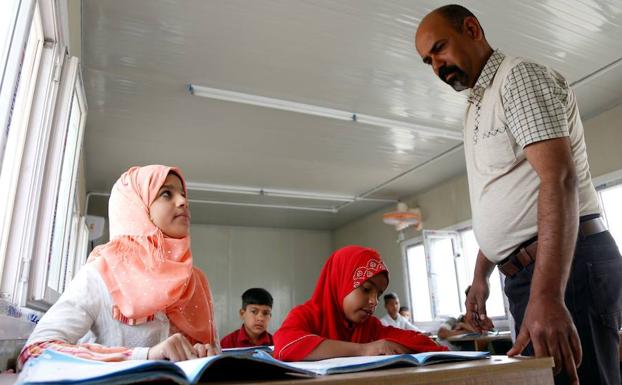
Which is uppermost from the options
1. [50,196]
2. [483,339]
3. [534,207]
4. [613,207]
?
[613,207]

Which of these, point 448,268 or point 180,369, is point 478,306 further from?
point 448,268

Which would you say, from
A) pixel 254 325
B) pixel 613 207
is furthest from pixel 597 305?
pixel 613 207

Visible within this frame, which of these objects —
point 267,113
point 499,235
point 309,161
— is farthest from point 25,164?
point 309,161

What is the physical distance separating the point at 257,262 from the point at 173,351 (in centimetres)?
844

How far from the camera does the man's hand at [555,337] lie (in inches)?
33.1

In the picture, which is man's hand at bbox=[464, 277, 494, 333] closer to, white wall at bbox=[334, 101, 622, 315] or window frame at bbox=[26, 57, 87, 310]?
window frame at bbox=[26, 57, 87, 310]

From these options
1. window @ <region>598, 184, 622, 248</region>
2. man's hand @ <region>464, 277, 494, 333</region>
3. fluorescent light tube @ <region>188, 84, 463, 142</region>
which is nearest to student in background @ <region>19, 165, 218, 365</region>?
man's hand @ <region>464, 277, 494, 333</region>

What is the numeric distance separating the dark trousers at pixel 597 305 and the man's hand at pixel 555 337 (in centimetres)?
22

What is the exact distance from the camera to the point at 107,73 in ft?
11.6

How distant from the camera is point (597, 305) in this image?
1.07 m

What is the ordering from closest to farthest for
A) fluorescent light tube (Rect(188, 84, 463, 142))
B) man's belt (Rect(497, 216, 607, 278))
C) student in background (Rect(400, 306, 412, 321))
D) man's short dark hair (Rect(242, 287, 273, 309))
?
man's belt (Rect(497, 216, 607, 278)) → man's short dark hair (Rect(242, 287, 273, 309)) → fluorescent light tube (Rect(188, 84, 463, 142)) → student in background (Rect(400, 306, 412, 321))

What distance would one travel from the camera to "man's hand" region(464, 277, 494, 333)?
4.53 feet

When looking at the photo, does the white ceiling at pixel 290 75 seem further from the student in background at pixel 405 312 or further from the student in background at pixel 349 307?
the student in background at pixel 405 312

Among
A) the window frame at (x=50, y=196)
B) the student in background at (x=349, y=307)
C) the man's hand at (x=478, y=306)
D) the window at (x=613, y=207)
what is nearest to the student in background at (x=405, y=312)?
the window at (x=613, y=207)
